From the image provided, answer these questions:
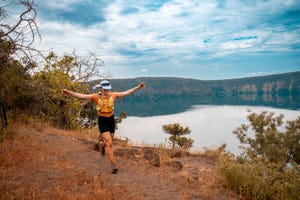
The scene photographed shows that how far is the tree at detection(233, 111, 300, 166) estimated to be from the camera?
610 inches

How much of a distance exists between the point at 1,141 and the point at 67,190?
4912 millimetres

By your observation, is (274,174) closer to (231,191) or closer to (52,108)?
(231,191)

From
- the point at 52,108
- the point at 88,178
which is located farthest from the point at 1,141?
the point at 52,108

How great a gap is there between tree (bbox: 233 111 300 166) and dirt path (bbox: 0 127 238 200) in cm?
696

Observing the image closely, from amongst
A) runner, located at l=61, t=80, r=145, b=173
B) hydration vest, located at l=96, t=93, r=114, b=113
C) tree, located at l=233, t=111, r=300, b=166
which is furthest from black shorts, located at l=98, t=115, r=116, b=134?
tree, located at l=233, t=111, r=300, b=166

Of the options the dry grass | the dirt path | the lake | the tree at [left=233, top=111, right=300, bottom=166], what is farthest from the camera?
the lake

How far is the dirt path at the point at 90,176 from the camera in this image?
590 cm

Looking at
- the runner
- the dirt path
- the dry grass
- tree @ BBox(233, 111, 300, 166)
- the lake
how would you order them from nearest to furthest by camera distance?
the dry grass < the dirt path < the runner < tree @ BBox(233, 111, 300, 166) < the lake

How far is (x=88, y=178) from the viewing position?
6.72m

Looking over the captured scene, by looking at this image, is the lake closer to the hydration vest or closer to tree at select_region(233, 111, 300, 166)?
tree at select_region(233, 111, 300, 166)

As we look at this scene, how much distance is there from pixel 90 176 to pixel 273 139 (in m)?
12.7

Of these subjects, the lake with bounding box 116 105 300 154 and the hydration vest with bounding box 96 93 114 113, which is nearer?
the hydration vest with bounding box 96 93 114 113

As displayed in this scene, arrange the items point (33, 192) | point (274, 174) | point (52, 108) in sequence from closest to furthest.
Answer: point (33, 192)
point (274, 174)
point (52, 108)

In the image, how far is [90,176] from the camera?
6.97 metres
